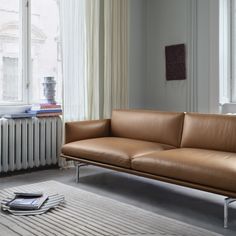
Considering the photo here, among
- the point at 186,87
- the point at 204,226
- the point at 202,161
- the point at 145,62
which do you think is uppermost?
the point at 145,62

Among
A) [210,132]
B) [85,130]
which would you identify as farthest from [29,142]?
[210,132]

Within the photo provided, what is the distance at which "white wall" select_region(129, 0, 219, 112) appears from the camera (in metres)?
4.30

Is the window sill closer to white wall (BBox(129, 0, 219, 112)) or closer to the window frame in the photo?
the window frame

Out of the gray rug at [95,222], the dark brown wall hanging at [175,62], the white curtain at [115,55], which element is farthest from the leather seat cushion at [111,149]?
the dark brown wall hanging at [175,62]

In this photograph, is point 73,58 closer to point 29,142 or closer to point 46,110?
point 46,110

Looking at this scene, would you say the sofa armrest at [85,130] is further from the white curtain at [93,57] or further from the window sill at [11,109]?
the window sill at [11,109]

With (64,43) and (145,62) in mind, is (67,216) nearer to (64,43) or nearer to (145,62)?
(64,43)

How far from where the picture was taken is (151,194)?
3213mm

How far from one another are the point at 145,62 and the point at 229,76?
51.9 inches

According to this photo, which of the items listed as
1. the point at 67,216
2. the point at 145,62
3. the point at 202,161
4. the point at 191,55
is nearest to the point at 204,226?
the point at 202,161

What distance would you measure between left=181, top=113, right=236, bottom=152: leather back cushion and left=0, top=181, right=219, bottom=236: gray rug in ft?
3.04

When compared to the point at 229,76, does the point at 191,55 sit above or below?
above

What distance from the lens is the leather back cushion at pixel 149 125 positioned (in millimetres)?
3537

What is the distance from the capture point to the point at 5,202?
109 inches
